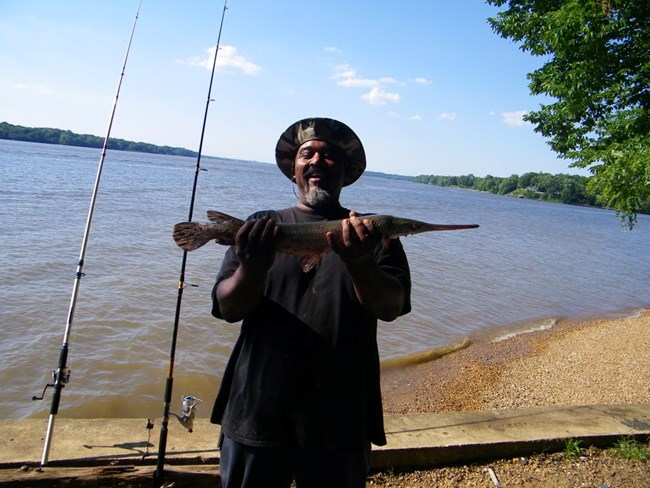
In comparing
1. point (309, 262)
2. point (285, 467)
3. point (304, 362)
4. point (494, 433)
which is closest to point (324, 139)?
point (309, 262)

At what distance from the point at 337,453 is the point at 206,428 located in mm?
2478

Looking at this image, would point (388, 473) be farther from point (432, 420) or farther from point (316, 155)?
point (316, 155)

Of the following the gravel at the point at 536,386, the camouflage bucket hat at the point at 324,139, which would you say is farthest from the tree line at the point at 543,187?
the camouflage bucket hat at the point at 324,139

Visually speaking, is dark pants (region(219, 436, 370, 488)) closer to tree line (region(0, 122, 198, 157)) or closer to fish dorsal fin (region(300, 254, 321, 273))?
fish dorsal fin (region(300, 254, 321, 273))

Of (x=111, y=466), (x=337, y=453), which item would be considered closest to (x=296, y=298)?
(x=337, y=453)

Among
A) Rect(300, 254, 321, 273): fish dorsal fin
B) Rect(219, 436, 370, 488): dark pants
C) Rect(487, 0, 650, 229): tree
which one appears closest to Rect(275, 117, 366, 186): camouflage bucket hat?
Rect(300, 254, 321, 273): fish dorsal fin

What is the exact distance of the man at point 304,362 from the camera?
2.21 metres

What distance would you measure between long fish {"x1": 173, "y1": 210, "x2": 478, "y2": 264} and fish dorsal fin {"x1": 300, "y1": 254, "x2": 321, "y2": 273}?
15mm

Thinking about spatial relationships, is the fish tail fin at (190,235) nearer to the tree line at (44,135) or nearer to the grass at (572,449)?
the grass at (572,449)

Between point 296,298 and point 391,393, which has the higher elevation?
point 296,298

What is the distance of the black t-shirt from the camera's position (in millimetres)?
2209

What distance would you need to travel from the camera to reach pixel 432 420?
4660 mm

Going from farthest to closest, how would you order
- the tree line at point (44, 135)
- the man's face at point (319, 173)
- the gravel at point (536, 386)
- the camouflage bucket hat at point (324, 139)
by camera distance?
the tree line at point (44, 135) < the gravel at point (536, 386) < the camouflage bucket hat at point (324, 139) < the man's face at point (319, 173)

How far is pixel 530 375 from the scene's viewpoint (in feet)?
29.5
